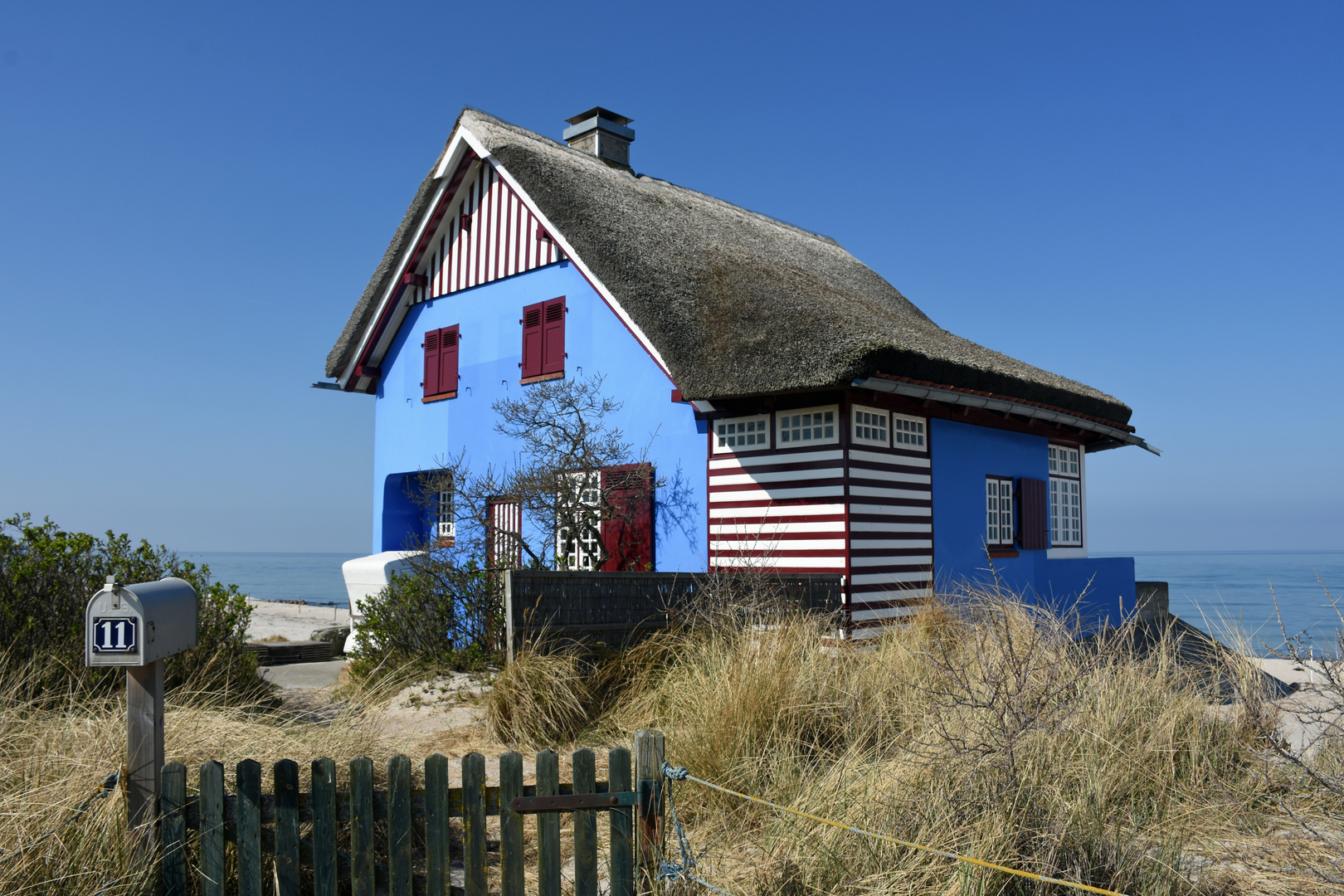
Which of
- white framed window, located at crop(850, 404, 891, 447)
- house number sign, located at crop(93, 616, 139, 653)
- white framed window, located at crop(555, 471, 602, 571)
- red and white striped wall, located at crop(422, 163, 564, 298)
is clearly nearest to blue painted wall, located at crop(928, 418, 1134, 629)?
white framed window, located at crop(850, 404, 891, 447)

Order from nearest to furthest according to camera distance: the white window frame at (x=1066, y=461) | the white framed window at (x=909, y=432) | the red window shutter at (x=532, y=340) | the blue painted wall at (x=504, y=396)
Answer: the white framed window at (x=909, y=432), the blue painted wall at (x=504, y=396), the red window shutter at (x=532, y=340), the white window frame at (x=1066, y=461)

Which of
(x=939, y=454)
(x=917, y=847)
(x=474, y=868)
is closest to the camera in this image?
(x=917, y=847)

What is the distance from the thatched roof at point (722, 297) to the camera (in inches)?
377

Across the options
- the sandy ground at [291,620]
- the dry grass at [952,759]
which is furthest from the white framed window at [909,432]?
the sandy ground at [291,620]

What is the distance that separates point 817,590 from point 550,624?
343 centimetres

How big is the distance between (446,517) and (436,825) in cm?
1234

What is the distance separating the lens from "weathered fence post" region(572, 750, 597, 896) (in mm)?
3551

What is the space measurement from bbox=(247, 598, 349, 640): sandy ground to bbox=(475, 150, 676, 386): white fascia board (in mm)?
8443

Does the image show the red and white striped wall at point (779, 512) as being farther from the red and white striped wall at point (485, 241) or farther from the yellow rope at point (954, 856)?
the yellow rope at point (954, 856)

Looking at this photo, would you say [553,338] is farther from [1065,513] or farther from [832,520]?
[1065,513]

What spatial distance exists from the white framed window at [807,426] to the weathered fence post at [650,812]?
677 centimetres

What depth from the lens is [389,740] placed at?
207 inches

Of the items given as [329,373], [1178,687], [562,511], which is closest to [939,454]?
[562,511]

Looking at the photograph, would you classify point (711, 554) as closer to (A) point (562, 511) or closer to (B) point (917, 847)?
(A) point (562, 511)
